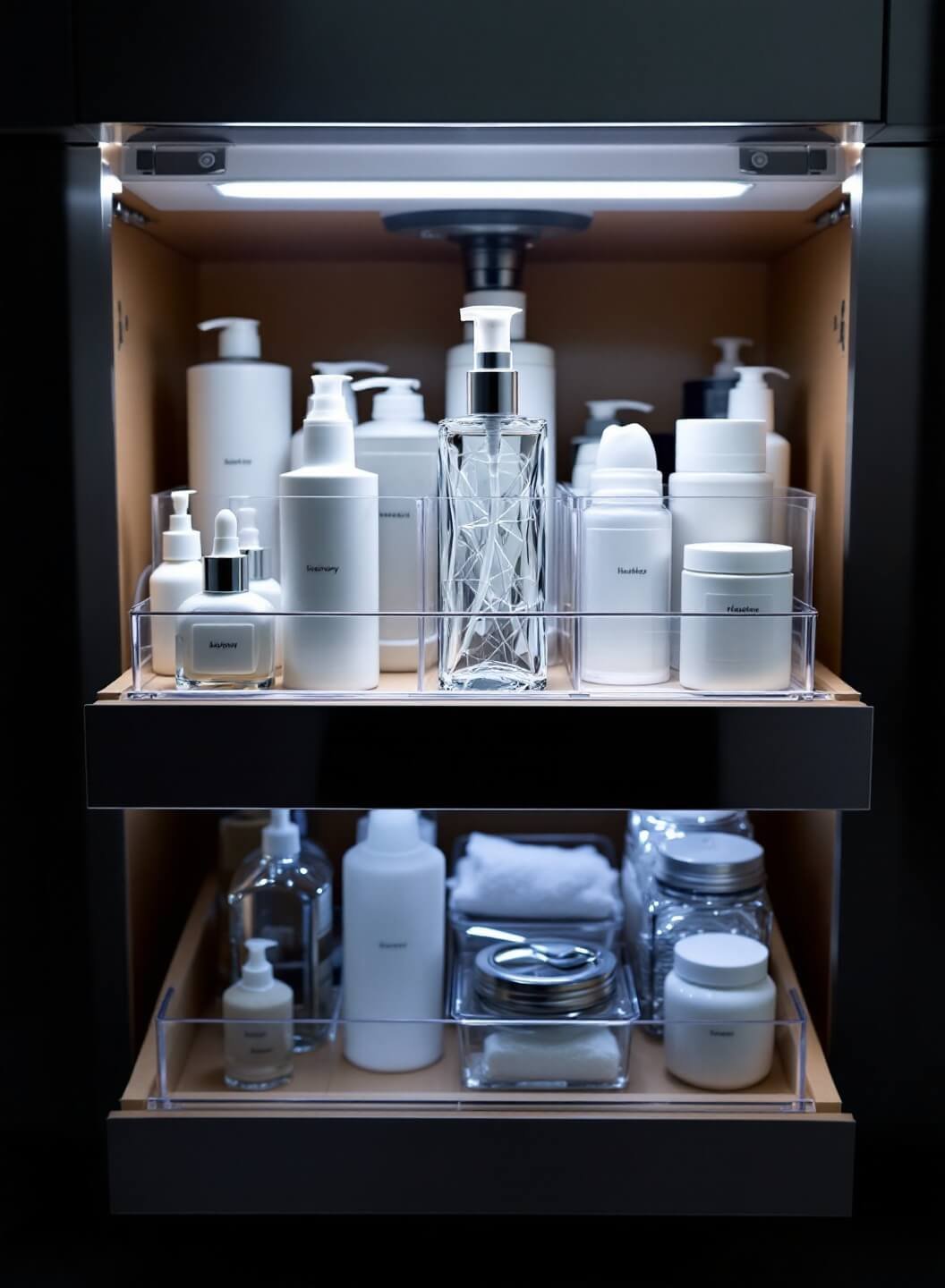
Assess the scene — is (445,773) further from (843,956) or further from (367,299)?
(367,299)

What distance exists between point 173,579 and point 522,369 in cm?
31

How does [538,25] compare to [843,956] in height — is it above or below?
above

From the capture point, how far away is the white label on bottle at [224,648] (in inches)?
31.3

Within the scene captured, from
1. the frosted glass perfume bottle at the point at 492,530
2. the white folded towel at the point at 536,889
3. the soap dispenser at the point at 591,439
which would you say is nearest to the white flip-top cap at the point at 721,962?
the white folded towel at the point at 536,889

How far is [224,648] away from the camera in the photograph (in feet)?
2.61

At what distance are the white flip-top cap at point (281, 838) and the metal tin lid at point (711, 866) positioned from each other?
0.27 metres

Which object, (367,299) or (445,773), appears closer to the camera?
(445,773)

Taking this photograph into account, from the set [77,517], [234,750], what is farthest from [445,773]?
[77,517]

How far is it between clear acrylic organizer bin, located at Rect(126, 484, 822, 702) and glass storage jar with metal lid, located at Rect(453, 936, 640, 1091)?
0.21 m

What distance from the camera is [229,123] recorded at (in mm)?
763

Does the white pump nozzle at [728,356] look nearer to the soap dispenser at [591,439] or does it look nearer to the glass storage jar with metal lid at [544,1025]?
the soap dispenser at [591,439]

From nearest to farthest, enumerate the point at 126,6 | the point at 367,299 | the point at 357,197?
the point at 126,6 → the point at 357,197 → the point at 367,299

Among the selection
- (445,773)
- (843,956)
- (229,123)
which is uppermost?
(229,123)

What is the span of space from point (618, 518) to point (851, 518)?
0.46ft
